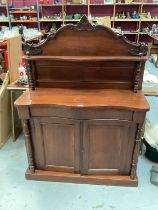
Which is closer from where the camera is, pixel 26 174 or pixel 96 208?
pixel 96 208

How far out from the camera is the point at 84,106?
159 cm

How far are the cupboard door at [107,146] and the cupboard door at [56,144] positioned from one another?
0.08m

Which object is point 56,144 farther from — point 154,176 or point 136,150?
point 154,176

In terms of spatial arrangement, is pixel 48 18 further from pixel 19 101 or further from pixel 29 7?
pixel 19 101

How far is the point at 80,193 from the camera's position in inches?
73.4

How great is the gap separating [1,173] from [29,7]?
5.74 m

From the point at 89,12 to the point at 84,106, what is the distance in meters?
5.72

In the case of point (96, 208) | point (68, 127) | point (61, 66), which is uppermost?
point (61, 66)

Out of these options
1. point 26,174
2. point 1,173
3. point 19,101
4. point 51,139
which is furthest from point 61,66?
point 1,173

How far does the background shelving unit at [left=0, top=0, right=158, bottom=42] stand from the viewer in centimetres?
640

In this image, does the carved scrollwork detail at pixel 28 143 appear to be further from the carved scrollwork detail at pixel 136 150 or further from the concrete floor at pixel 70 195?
the carved scrollwork detail at pixel 136 150

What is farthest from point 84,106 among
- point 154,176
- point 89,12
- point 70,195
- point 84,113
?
point 89,12

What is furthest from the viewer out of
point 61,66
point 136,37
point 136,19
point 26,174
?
point 136,37

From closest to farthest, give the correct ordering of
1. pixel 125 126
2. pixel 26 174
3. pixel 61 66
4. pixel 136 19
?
pixel 125 126 < pixel 61 66 < pixel 26 174 < pixel 136 19
